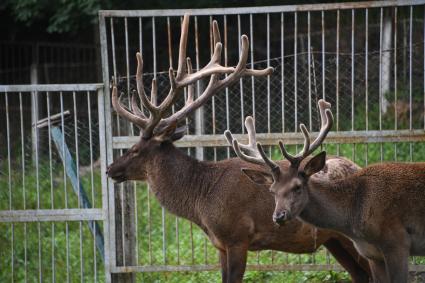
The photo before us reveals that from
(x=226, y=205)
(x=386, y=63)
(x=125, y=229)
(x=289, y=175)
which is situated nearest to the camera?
(x=289, y=175)

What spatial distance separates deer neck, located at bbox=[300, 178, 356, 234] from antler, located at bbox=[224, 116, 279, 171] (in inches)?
19.0

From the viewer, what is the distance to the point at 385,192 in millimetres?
8789

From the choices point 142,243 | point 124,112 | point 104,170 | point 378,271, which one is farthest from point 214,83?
point 142,243

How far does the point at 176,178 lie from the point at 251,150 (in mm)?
1113

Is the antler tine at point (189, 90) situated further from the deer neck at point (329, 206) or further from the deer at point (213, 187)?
the deer neck at point (329, 206)

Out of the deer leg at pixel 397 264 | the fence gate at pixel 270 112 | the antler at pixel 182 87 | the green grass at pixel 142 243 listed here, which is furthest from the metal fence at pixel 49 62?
the deer leg at pixel 397 264

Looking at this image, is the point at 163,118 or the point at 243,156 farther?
the point at 163,118

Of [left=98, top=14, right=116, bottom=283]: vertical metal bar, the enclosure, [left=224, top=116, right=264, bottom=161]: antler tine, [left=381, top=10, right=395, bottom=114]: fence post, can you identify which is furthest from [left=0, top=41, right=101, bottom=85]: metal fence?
[left=224, top=116, right=264, bottom=161]: antler tine

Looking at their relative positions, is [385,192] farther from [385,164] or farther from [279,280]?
[279,280]

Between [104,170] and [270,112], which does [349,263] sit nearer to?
[270,112]

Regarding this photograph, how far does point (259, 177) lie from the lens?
891 centimetres

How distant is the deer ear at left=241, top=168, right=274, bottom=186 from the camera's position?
8820mm

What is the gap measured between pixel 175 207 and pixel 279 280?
1876mm

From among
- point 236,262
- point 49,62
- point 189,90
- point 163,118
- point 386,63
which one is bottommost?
point 236,262
